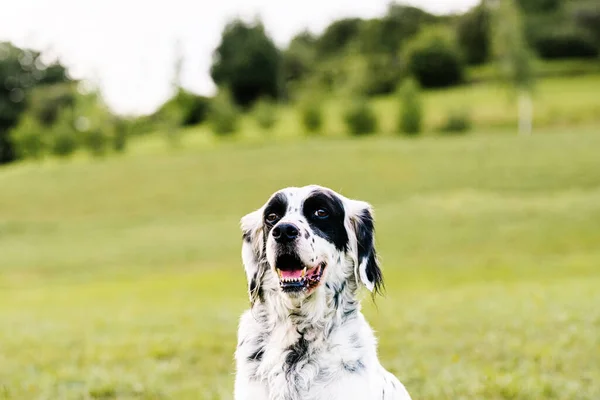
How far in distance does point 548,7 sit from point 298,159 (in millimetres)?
60016

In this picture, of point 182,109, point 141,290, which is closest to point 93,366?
point 141,290

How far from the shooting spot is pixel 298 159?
46.9m

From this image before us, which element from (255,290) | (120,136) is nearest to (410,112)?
(120,136)

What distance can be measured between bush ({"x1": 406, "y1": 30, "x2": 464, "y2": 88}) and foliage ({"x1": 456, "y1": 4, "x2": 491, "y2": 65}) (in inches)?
377

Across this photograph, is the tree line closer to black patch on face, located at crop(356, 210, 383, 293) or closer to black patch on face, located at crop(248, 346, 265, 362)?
black patch on face, located at crop(356, 210, 383, 293)

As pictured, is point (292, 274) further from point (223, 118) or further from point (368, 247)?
point (223, 118)

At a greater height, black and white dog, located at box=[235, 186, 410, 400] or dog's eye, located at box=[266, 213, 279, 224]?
dog's eye, located at box=[266, 213, 279, 224]

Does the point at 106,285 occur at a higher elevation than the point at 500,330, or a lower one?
lower

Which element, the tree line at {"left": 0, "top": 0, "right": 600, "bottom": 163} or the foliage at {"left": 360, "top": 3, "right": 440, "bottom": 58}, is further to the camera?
the foliage at {"left": 360, "top": 3, "right": 440, "bottom": 58}

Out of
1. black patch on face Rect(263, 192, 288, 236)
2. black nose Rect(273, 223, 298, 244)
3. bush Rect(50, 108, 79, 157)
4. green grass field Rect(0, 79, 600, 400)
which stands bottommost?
green grass field Rect(0, 79, 600, 400)

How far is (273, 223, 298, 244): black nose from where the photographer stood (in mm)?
4258

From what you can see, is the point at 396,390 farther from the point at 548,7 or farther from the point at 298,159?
the point at 548,7

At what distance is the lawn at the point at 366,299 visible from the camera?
809 cm

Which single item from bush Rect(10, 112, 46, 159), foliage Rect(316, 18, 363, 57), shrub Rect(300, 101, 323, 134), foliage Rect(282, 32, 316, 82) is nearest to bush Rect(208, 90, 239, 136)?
shrub Rect(300, 101, 323, 134)
